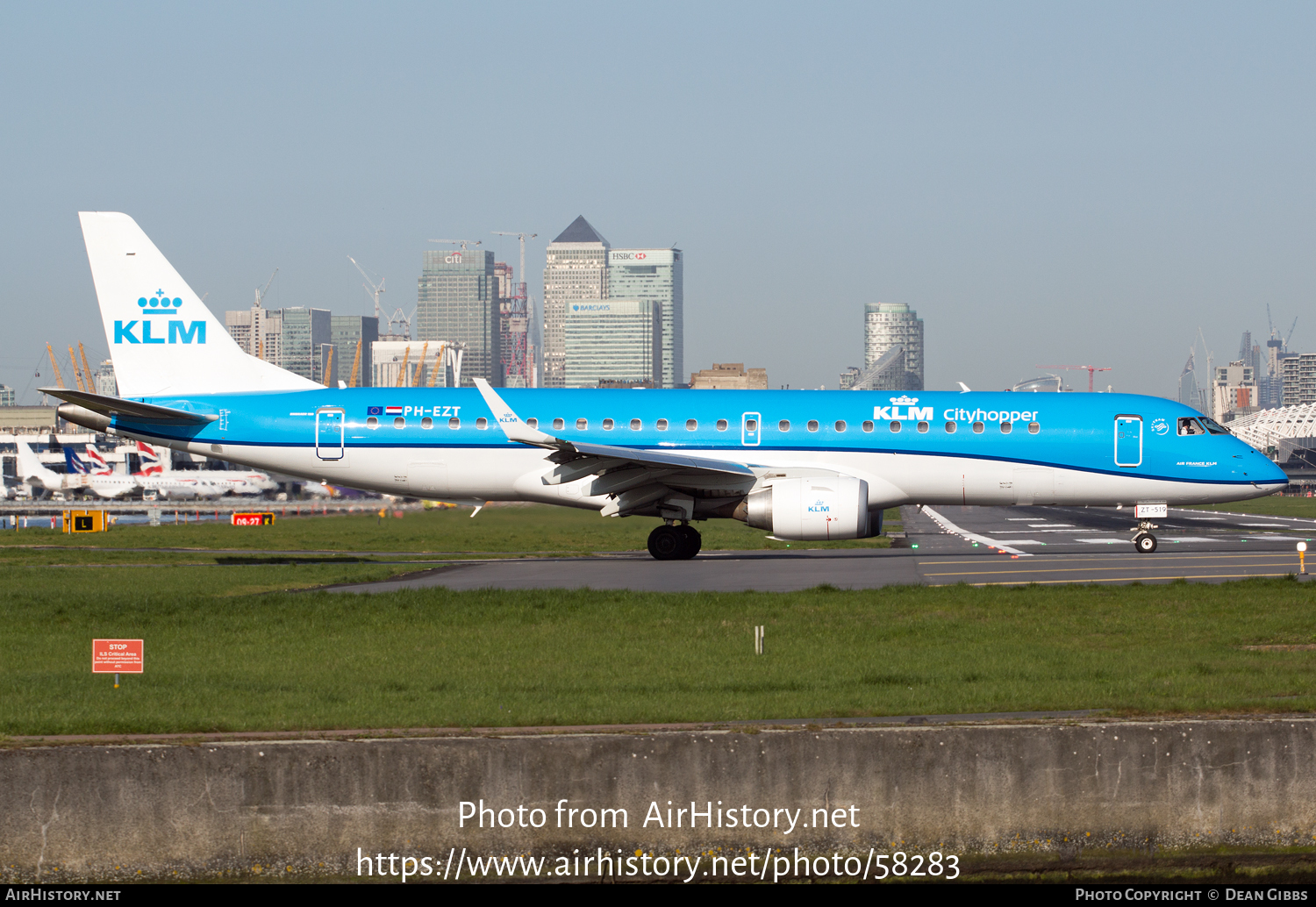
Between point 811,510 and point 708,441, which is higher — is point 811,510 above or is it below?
below

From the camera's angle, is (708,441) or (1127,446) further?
(1127,446)

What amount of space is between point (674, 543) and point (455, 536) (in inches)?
418

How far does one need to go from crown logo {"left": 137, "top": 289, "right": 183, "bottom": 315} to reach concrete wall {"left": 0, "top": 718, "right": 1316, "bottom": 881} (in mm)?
24751

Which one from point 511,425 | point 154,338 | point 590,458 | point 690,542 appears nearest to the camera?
point 511,425

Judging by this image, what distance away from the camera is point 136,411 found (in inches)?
1195

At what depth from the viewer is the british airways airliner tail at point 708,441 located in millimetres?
30266

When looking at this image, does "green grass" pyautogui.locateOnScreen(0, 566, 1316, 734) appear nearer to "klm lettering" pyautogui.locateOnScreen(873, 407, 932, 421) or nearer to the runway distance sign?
the runway distance sign

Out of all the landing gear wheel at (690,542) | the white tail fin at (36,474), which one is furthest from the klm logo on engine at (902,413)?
the white tail fin at (36,474)

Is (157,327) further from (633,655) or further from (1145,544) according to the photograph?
(1145,544)

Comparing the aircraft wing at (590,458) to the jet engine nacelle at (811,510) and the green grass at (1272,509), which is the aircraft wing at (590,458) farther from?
the green grass at (1272,509)

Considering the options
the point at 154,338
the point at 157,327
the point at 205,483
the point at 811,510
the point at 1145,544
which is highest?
the point at 157,327

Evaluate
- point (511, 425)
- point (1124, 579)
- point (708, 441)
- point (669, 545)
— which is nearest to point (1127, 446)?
point (1124, 579)

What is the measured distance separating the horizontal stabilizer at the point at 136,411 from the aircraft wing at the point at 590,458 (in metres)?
7.49

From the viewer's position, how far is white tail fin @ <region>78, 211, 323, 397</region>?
105ft
